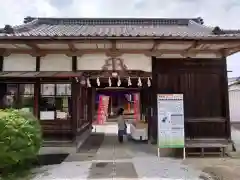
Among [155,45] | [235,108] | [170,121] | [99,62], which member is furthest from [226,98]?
[235,108]

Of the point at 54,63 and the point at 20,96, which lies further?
the point at 54,63

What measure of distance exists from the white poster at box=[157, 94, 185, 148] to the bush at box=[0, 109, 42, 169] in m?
4.33

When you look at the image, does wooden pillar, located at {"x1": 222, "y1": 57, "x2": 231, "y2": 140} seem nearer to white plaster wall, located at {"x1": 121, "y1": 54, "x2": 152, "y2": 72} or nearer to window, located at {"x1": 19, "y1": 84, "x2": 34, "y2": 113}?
white plaster wall, located at {"x1": 121, "y1": 54, "x2": 152, "y2": 72}

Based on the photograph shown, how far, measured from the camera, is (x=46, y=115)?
35.8 ft

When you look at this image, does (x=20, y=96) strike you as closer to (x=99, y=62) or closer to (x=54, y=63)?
(x=54, y=63)

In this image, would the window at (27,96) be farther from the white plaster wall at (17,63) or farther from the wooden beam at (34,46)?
the wooden beam at (34,46)

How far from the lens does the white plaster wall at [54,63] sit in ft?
36.1

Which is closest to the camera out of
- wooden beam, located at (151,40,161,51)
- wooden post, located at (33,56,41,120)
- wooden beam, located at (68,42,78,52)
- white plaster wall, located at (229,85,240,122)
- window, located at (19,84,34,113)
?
wooden beam, located at (151,40,161,51)

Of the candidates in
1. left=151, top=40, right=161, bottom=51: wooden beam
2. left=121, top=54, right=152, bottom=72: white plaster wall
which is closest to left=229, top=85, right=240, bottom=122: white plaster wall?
left=121, top=54, right=152, bottom=72: white plaster wall

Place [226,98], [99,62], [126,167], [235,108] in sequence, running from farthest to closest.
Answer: [235,108]
[99,62]
[226,98]
[126,167]

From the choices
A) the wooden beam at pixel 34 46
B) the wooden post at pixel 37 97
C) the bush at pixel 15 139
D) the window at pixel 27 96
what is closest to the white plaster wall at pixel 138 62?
the wooden beam at pixel 34 46

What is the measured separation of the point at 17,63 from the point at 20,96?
127cm

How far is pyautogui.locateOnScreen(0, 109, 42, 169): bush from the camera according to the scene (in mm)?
7141

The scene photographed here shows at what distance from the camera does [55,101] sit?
10922 mm
